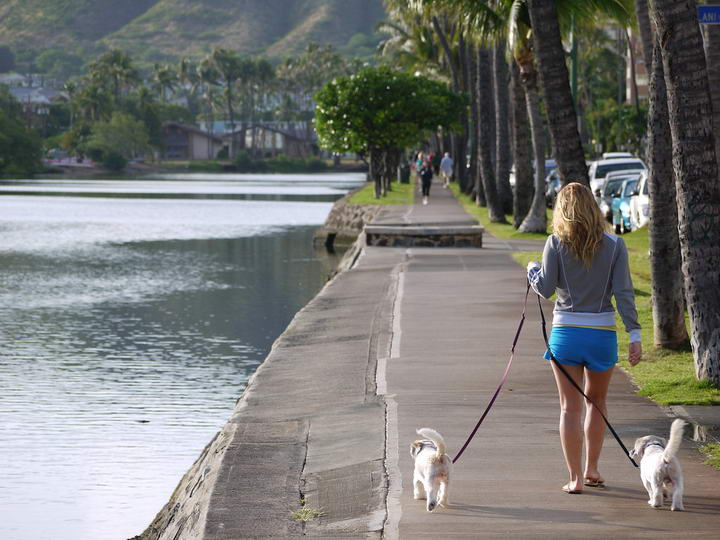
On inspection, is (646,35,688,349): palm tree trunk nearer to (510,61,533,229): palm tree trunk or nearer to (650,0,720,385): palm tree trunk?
(650,0,720,385): palm tree trunk

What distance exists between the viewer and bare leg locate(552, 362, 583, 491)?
7668 millimetres

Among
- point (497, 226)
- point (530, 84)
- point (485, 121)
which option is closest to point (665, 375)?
point (530, 84)

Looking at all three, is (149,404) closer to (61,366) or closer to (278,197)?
(61,366)

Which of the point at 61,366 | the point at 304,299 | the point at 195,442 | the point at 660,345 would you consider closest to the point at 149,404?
the point at 195,442

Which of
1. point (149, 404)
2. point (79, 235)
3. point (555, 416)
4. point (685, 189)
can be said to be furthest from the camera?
point (79, 235)

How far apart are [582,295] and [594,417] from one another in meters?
0.77

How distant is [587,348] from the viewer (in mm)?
7516

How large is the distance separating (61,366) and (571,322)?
13013mm

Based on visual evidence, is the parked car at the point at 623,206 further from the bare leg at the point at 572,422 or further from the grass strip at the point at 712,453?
the bare leg at the point at 572,422

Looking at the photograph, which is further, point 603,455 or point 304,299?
point 304,299

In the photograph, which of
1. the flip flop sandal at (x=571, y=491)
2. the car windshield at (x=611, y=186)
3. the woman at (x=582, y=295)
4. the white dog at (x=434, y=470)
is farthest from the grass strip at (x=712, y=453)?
the car windshield at (x=611, y=186)

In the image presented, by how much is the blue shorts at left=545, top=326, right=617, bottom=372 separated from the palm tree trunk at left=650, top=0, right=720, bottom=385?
3.81 meters

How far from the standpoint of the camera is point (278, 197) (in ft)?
286

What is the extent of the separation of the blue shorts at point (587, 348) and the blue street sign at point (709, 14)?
393 centimetres
